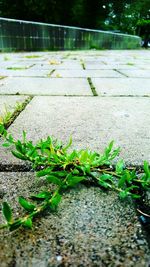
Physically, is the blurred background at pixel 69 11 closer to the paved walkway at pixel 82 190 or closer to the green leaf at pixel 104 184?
the paved walkway at pixel 82 190

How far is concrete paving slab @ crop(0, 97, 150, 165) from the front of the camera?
1.09m

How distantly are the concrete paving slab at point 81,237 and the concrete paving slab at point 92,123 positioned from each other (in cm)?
29

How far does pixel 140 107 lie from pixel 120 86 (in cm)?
77

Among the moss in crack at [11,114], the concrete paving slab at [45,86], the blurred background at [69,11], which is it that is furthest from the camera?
the blurred background at [69,11]

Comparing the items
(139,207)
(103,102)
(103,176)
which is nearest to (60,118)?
(103,102)

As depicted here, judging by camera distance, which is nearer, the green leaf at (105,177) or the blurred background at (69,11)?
the green leaf at (105,177)

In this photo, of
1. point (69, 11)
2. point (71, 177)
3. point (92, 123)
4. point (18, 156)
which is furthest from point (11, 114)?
point (69, 11)

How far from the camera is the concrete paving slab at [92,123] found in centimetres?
109

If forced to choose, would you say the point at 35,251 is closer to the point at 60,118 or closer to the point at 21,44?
the point at 60,118

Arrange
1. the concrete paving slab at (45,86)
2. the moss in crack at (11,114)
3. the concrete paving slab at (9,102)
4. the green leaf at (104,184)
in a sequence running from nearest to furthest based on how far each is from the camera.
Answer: the green leaf at (104,184) → the moss in crack at (11,114) → the concrete paving slab at (9,102) → the concrete paving slab at (45,86)

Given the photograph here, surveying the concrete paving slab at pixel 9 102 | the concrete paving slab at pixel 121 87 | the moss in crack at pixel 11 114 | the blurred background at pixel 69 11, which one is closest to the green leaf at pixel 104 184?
the moss in crack at pixel 11 114

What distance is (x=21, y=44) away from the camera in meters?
8.60

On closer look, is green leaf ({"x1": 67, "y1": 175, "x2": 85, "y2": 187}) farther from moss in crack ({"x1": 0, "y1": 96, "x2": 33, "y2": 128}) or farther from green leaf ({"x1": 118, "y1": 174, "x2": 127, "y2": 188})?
moss in crack ({"x1": 0, "y1": 96, "x2": 33, "y2": 128})

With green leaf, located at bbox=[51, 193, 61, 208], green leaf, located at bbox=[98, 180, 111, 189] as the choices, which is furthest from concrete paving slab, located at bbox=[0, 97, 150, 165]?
green leaf, located at bbox=[51, 193, 61, 208]
